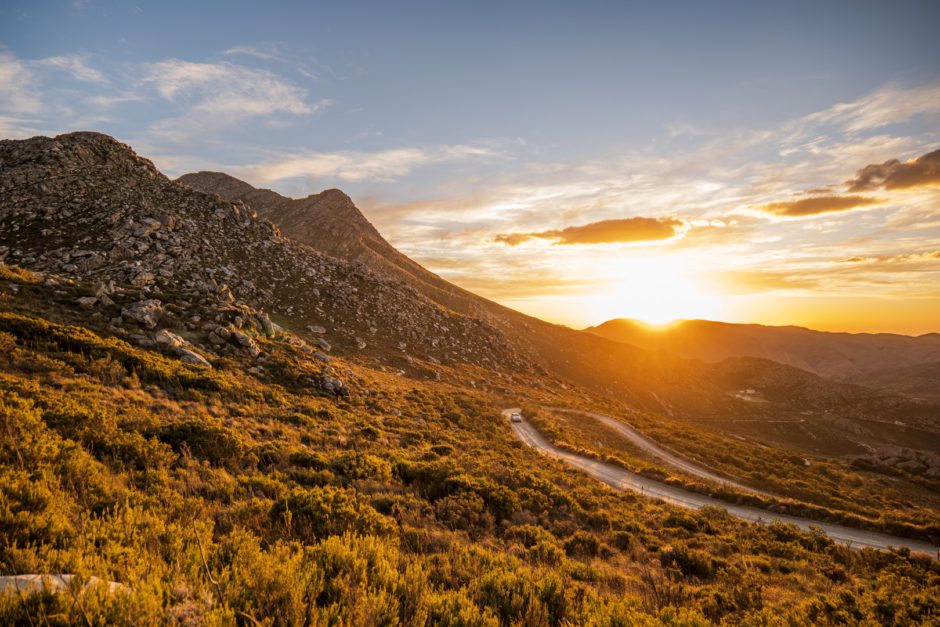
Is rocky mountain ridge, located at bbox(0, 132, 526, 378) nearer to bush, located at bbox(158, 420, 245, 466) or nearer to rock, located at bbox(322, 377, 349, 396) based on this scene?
rock, located at bbox(322, 377, 349, 396)

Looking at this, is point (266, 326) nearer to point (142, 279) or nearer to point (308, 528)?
point (142, 279)

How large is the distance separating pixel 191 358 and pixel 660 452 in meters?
41.2

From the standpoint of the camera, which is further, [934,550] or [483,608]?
[934,550]

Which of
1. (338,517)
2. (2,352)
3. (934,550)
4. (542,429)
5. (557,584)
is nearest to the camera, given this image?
(557,584)

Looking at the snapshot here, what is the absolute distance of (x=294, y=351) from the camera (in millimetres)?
28562

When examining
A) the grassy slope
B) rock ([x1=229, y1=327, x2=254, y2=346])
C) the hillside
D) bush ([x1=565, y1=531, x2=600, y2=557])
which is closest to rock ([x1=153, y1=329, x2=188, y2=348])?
the hillside

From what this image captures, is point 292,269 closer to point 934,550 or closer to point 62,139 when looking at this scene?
point 62,139

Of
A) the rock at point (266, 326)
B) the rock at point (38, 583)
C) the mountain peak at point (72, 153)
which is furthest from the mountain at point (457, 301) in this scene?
the rock at point (38, 583)

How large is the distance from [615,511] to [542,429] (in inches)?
807

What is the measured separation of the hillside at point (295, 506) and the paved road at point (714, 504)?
205 centimetres

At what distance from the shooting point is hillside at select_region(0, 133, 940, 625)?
4.98 metres

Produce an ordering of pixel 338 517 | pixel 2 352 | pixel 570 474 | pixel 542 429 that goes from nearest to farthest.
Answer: pixel 338 517
pixel 2 352
pixel 570 474
pixel 542 429

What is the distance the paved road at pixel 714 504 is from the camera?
18.9 metres

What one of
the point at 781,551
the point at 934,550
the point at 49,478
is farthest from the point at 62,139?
the point at 934,550
